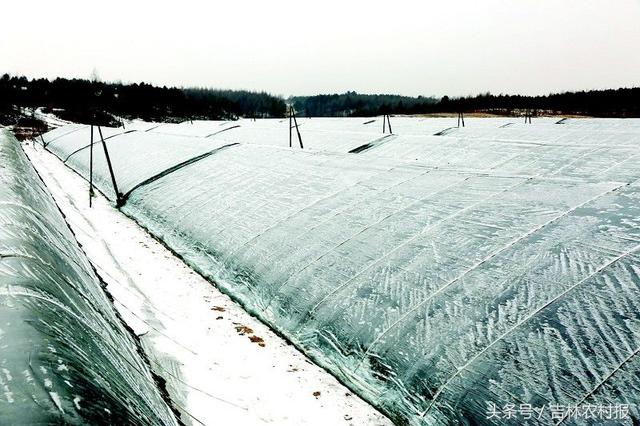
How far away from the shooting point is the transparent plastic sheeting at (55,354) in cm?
188

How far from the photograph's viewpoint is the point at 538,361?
3.46m

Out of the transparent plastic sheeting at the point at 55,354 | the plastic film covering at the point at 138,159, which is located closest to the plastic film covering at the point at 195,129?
the plastic film covering at the point at 138,159

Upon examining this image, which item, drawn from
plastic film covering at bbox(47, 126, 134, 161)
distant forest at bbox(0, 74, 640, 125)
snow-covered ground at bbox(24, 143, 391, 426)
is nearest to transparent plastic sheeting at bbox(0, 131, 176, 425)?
snow-covered ground at bbox(24, 143, 391, 426)

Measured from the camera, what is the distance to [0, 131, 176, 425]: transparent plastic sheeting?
6.16ft

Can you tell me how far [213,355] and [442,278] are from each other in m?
2.99

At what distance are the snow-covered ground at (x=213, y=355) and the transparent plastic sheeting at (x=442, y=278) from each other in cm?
24

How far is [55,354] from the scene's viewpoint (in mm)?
2244

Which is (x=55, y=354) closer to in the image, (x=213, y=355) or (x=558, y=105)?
(x=213, y=355)

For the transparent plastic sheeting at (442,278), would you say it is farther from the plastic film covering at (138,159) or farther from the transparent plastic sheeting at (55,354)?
the plastic film covering at (138,159)

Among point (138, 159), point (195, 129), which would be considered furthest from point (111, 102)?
point (138, 159)

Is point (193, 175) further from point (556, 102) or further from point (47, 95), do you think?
point (47, 95)

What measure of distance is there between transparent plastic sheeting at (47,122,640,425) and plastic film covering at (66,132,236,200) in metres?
5.01

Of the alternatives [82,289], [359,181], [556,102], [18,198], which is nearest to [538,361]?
[82,289]

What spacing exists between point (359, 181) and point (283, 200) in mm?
1553
